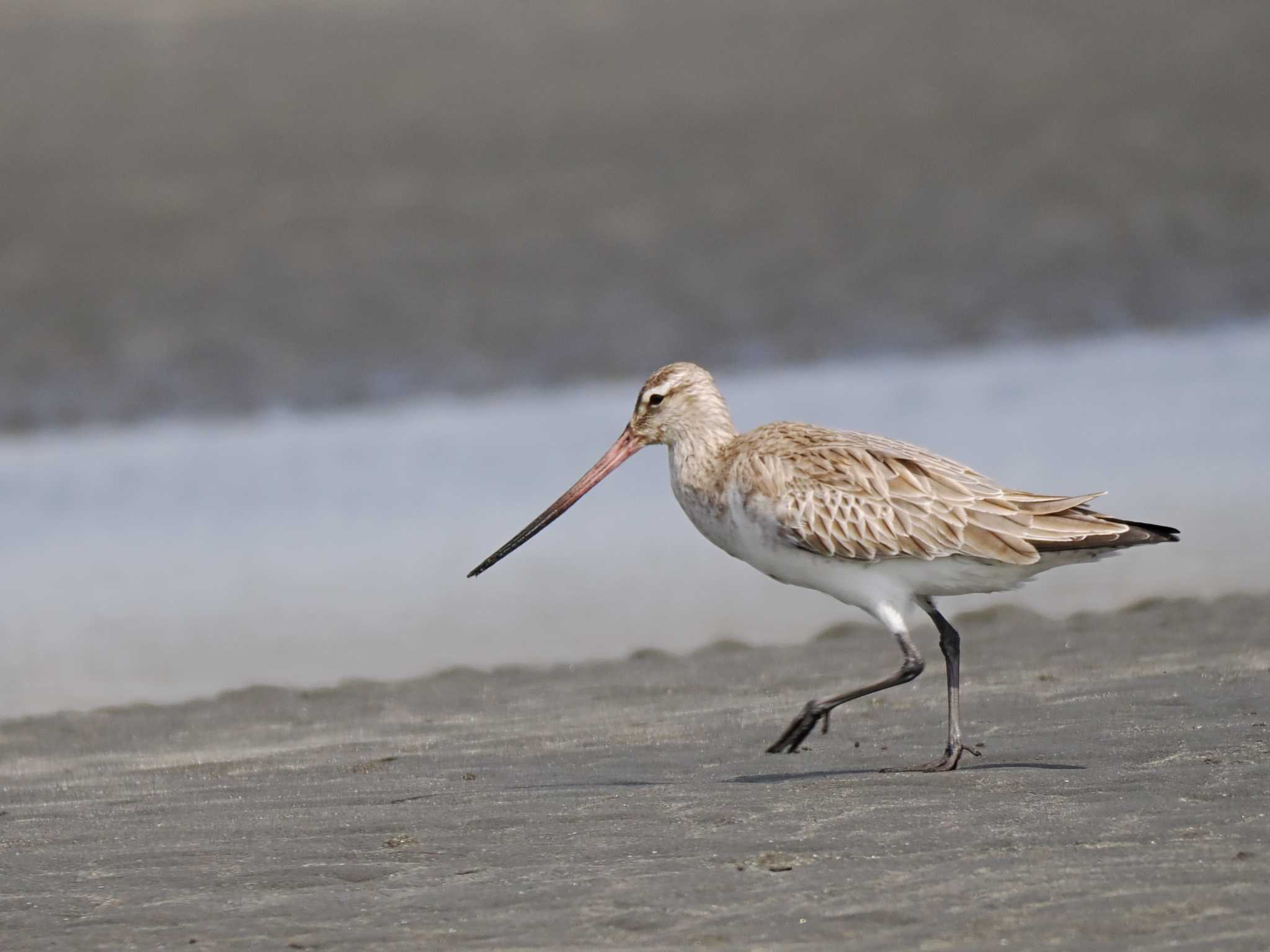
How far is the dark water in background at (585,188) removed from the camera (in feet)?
51.6

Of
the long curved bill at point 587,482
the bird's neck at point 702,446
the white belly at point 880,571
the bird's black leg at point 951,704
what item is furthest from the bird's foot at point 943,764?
the long curved bill at point 587,482

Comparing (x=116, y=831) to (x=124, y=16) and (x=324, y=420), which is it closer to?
(x=324, y=420)

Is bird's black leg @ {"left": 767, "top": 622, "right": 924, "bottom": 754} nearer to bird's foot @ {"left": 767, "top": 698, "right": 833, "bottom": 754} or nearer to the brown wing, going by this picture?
bird's foot @ {"left": 767, "top": 698, "right": 833, "bottom": 754}

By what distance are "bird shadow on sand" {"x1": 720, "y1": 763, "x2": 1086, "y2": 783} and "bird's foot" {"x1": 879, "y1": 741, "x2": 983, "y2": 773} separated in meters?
0.02

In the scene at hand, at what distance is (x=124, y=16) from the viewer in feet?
66.2

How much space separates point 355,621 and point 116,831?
12.8 ft

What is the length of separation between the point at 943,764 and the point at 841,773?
0.91ft

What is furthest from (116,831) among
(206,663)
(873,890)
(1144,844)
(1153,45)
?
(1153,45)

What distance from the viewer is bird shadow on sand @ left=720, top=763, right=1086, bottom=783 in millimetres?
5430

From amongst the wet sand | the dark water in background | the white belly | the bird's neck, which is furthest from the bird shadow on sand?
the dark water in background

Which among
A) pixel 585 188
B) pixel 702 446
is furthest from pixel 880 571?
pixel 585 188

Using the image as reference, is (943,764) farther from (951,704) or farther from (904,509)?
(904,509)

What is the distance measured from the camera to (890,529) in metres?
6.12

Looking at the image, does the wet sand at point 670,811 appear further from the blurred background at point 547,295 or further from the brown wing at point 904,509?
the blurred background at point 547,295
